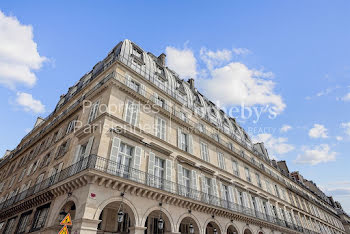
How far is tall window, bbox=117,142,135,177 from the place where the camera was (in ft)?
38.0

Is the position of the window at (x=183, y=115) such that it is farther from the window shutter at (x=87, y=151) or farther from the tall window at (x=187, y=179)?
the window shutter at (x=87, y=151)

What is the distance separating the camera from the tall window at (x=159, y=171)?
42.2ft

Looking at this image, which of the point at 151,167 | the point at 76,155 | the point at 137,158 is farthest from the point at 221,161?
the point at 76,155

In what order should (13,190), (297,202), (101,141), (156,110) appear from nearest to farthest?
(101,141)
(156,110)
(13,190)
(297,202)

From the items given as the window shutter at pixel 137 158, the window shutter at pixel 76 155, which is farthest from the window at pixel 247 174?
the window shutter at pixel 76 155

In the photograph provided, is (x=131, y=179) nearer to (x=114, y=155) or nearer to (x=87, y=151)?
(x=114, y=155)

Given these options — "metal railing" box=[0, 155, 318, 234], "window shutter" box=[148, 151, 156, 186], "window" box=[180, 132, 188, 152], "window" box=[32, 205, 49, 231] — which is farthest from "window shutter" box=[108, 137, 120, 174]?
"window" box=[180, 132, 188, 152]

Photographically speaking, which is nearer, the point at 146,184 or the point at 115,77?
the point at 146,184

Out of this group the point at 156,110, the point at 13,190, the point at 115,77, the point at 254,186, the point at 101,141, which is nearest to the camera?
the point at 101,141

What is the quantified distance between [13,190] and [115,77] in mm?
14819

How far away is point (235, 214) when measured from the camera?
16.6m

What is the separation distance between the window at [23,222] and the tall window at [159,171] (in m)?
9.21

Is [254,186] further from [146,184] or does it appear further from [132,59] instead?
[132,59]

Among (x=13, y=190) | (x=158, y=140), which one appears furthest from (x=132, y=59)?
(x=13, y=190)
